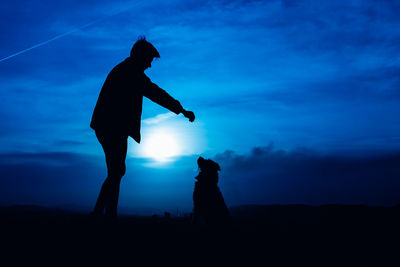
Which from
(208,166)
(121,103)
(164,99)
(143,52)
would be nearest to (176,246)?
(121,103)

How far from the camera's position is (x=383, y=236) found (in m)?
5.83

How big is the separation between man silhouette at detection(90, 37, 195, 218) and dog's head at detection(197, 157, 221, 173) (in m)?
2.40

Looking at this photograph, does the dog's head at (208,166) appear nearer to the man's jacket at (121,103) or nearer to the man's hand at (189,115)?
the man's hand at (189,115)

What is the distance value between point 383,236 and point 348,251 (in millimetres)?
1770

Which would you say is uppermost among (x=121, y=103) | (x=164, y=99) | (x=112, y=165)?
(x=164, y=99)

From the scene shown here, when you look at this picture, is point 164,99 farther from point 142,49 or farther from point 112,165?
point 112,165

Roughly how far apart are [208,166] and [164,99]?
2.24 meters

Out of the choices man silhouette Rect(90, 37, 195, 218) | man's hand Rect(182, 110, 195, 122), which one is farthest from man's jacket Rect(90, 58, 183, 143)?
man's hand Rect(182, 110, 195, 122)

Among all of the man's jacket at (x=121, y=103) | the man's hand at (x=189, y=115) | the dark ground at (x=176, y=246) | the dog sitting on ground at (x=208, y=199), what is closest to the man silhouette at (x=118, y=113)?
the man's jacket at (x=121, y=103)

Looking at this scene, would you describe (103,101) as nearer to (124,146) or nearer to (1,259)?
(124,146)

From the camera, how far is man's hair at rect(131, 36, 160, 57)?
19.0 feet

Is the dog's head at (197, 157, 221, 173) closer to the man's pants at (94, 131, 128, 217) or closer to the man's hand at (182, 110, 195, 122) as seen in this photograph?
the man's hand at (182, 110, 195, 122)

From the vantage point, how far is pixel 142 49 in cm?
580

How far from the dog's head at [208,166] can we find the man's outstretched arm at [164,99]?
1539mm
